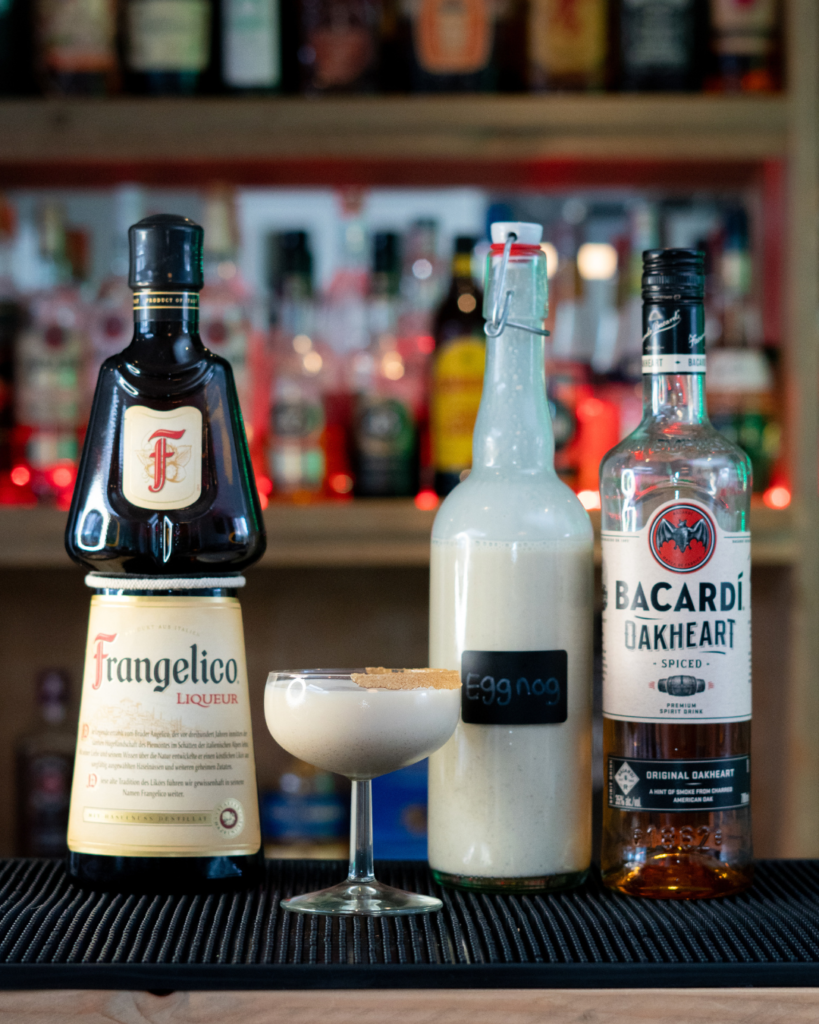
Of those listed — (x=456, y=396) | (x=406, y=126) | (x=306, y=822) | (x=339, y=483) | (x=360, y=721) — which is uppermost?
(x=406, y=126)

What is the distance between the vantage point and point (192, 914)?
0.66 meters

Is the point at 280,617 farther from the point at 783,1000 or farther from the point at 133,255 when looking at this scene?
the point at 783,1000

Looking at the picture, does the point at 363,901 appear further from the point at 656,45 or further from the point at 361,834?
the point at 656,45

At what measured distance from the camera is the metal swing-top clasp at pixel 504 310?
2.46 ft

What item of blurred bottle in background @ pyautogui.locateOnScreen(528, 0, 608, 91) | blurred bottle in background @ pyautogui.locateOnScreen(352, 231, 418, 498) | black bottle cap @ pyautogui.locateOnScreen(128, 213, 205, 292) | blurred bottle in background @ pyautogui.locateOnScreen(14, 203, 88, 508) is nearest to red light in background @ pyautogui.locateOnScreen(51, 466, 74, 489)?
blurred bottle in background @ pyautogui.locateOnScreen(14, 203, 88, 508)

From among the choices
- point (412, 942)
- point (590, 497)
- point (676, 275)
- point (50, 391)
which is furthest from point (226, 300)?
point (412, 942)

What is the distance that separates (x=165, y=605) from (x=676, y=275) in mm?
357

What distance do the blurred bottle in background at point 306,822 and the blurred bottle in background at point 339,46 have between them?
0.89 meters

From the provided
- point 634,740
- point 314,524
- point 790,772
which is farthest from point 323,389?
point 634,740

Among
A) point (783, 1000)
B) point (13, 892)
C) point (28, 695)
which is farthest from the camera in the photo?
point (28, 695)

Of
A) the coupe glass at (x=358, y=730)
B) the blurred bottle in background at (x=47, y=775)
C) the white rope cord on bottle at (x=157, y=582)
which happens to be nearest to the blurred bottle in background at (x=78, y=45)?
the blurred bottle in background at (x=47, y=775)

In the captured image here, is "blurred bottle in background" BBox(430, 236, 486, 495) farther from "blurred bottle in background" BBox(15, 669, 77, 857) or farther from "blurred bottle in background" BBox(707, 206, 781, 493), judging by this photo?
"blurred bottle in background" BBox(15, 669, 77, 857)

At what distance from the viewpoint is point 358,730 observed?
661 millimetres

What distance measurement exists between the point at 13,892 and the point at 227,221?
1078 millimetres
